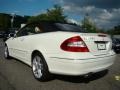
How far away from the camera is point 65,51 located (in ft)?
14.7

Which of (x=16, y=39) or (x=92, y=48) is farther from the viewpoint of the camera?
(x=16, y=39)

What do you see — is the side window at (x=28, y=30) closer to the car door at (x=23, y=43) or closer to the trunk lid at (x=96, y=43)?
the car door at (x=23, y=43)

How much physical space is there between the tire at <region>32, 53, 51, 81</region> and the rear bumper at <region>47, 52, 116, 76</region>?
21 centimetres

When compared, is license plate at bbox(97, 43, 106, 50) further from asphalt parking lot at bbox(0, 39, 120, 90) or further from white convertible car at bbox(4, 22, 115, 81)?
asphalt parking lot at bbox(0, 39, 120, 90)

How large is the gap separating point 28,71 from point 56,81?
1.35m

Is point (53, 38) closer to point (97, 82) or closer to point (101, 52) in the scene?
point (101, 52)

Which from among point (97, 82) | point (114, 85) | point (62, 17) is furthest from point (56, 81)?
point (62, 17)

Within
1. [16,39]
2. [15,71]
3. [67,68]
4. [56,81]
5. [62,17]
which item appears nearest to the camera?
[67,68]

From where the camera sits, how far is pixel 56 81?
5199 millimetres

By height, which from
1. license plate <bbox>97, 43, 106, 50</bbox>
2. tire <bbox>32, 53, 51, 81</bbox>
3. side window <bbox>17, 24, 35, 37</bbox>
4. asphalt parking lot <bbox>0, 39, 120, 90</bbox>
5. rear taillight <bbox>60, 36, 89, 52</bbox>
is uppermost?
side window <bbox>17, 24, 35, 37</bbox>

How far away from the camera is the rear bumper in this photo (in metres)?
4.37

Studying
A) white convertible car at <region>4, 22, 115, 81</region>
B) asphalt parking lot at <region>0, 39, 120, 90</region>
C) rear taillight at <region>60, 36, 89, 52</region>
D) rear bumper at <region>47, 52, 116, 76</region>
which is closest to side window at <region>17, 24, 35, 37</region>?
white convertible car at <region>4, 22, 115, 81</region>

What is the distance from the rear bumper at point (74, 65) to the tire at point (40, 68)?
0.21m

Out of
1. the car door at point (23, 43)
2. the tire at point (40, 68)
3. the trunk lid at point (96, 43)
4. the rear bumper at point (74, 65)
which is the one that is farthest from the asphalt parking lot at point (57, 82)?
the trunk lid at point (96, 43)
